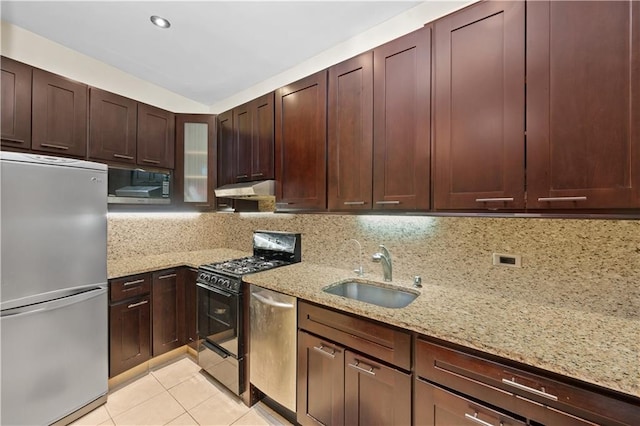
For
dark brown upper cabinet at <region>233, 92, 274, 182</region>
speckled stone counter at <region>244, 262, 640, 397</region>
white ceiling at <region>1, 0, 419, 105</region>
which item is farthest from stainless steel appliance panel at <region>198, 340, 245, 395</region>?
white ceiling at <region>1, 0, 419, 105</region>

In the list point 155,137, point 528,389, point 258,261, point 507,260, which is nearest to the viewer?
point 528,389

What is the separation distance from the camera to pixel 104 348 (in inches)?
77.9

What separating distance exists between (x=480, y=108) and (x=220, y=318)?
7.65ft

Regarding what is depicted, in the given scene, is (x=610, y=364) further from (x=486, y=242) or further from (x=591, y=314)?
(x=486, y=242)

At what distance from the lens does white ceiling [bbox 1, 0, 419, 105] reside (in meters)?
1.79

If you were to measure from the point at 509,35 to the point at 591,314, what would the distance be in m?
1.41

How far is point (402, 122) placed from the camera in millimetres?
1579

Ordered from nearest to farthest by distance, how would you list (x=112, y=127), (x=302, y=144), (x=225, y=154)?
(x=302, y=144) → (x=112, y=127) → (x=225, y=154)

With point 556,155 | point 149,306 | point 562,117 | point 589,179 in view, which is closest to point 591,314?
point 589,179

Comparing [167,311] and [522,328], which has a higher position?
[522,328]

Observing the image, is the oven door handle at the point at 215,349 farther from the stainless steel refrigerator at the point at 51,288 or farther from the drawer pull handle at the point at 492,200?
the drawer pull handle at the point at 492,200

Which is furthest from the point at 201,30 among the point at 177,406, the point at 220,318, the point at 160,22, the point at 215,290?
the point at 177,406

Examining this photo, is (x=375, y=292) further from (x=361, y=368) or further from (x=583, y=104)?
(x=583, y=104)

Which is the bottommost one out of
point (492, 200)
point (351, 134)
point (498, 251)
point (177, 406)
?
point (177, 406)
